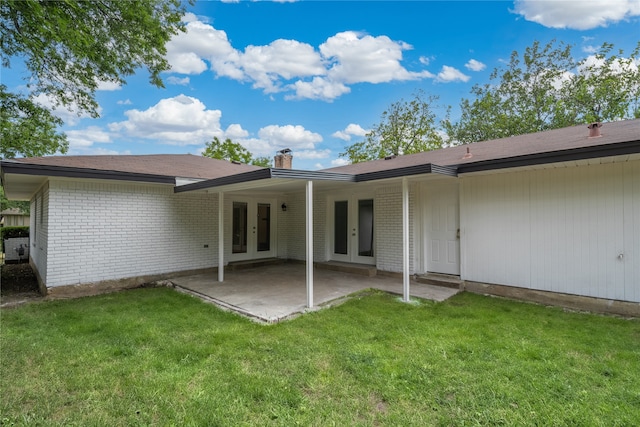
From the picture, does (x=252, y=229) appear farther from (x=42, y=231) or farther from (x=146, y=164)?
(x=42, y=231)

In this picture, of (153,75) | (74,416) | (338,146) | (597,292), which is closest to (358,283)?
(597,292)

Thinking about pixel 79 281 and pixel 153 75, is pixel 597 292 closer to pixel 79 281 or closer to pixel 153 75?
pixel 79 281

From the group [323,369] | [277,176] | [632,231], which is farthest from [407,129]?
[323,369]

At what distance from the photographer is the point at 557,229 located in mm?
5758

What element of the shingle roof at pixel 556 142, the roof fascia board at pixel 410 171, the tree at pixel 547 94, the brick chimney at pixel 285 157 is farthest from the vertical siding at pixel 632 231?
the tree at pixel 547 94

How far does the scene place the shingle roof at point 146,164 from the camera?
21.9 ft

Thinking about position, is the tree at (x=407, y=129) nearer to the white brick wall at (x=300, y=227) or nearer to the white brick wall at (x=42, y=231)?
the white brick wall at (x=300, y=227)

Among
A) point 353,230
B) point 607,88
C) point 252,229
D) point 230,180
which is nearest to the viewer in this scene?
point 230,180

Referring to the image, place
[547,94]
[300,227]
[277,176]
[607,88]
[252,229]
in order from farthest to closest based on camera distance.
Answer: [547,94] < [607,88] < [300,227] < [252,229] < [277,176]

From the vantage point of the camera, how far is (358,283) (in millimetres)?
7508

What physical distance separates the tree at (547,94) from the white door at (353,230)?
15.2 metres

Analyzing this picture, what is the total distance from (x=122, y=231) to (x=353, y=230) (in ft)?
19.6

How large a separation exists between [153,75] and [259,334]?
845 cm

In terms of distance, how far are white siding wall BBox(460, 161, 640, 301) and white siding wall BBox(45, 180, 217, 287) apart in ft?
22.3
